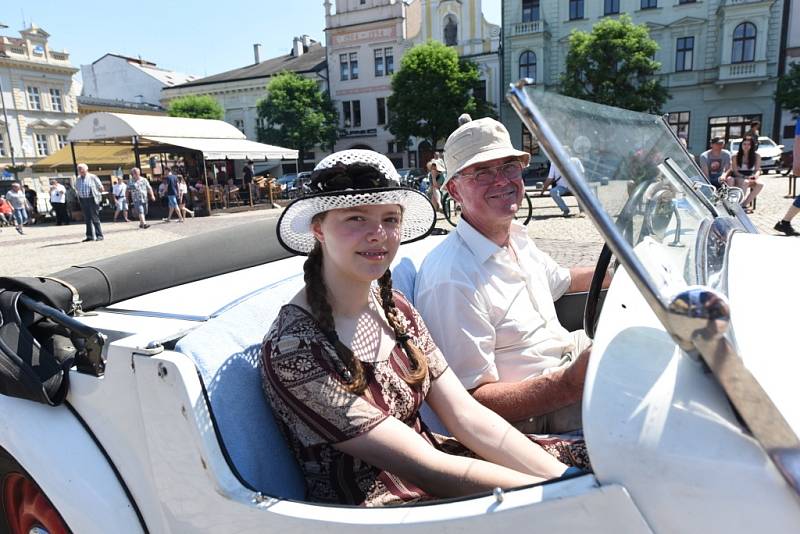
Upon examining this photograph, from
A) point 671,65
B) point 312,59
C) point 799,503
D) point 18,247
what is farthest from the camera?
point 312,59

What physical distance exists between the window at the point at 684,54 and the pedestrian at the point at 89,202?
30.9 metres

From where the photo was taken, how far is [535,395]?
174 centimetres

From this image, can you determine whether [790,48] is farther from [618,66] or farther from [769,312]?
[769,312]

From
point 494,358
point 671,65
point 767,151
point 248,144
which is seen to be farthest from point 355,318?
point 671,65

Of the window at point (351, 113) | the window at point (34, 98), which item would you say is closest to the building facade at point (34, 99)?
the window at point (34, 98)

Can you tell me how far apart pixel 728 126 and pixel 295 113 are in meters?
27.0

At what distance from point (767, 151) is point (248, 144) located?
20444 millimetres

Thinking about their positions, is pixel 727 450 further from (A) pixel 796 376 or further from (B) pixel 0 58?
(B) pixel 0 58

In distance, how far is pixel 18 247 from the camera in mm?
11805

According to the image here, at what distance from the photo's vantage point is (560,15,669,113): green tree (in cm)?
2767

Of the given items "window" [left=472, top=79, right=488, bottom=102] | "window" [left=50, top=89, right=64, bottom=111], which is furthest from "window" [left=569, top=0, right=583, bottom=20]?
"window" [left=50, top=89, right=64, bottom=111]

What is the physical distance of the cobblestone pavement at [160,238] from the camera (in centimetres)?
731

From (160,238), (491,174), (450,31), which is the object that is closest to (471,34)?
(450,31)

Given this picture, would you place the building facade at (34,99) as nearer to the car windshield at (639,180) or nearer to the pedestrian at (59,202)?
the pedestrian at (59,202)
